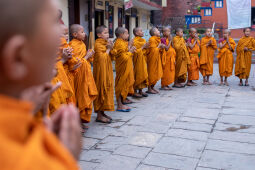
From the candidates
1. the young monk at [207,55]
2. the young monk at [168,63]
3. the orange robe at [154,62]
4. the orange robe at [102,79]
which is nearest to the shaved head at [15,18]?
the orange robe at [102,79]

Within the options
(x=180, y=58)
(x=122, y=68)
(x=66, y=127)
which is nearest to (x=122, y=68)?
(x=122, y=68)

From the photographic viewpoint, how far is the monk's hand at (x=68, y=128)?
2.58 ft

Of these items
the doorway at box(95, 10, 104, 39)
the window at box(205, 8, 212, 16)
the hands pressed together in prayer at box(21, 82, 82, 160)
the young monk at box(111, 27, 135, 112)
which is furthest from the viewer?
the doorway at box(95, 10, 104, 39)

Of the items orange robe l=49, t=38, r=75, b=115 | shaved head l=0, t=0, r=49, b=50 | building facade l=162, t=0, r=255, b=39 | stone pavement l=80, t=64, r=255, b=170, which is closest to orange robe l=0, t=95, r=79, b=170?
shaved head l=0, t=0, r=49, b=50

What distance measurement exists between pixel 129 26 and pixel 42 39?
18006 millimetres

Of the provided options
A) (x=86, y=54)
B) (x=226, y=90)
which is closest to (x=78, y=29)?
(x=86, y=54)

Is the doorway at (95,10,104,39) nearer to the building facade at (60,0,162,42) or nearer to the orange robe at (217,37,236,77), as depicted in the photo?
the building facade at (60,0,162,42)

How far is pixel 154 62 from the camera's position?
805cm

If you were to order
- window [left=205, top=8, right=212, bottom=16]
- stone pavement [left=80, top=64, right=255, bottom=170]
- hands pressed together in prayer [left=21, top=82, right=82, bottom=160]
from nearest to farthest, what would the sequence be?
hands pressed together in prayer [left=21, top=82, right=82, bottom=160], stone pavement [left=80, top=64, right=255, bottom=170], window [left=205, top=8, right=212, bottom=16]

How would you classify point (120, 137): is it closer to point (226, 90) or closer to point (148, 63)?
point (148, 63)

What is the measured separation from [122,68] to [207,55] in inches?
168

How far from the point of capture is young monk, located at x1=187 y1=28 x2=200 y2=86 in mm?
9352

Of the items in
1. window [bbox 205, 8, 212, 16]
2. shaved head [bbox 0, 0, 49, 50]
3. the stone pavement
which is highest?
window [bbox 205, 8, 212, 16]

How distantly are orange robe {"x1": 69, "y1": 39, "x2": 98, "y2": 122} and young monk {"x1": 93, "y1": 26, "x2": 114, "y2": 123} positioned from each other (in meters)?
0.38
